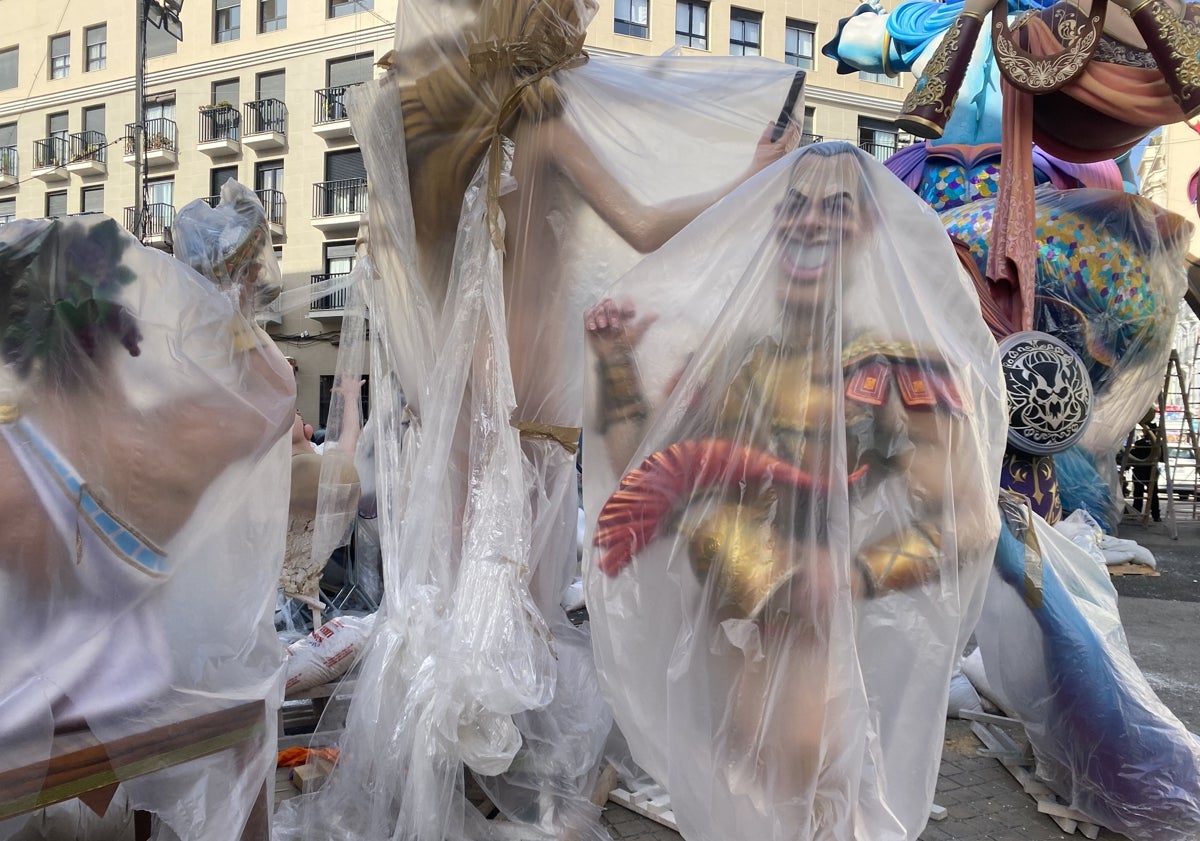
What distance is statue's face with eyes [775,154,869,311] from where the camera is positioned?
1718mm

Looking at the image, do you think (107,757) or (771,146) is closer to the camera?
(107,757)

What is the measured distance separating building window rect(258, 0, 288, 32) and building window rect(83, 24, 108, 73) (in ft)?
12.8

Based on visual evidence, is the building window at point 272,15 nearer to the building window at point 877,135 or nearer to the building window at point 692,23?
the building window at point 692,23

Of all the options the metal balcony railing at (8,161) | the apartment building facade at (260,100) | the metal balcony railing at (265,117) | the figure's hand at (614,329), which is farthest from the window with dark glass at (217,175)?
the figure's hand at (614,329)

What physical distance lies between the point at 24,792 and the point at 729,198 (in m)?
1.71

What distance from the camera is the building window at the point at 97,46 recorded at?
20.1m

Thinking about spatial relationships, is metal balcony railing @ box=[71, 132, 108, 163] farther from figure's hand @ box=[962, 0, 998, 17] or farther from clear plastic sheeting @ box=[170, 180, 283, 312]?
figure's hand @ box=[962, 0, 998, 17]

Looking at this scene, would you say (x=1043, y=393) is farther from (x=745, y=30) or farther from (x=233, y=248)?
(x=745, y=30)

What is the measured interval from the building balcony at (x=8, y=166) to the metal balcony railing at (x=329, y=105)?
8437mm

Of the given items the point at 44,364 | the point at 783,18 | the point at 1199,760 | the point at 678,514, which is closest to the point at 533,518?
the point at 678,514

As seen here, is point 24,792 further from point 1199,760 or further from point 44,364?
point 1199,760

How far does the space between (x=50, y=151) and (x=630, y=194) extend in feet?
76.5

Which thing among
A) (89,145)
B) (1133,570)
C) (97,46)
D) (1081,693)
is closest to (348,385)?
(1081,693)

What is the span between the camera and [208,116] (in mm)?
19422
